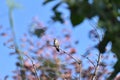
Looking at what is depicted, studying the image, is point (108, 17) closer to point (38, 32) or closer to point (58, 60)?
point (38, 32)

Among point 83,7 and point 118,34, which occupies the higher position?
point 83,7

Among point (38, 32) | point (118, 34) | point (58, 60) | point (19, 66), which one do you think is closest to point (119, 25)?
point (118, 34)

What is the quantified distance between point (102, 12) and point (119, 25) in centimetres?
9

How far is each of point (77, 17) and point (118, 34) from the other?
0.14 meters

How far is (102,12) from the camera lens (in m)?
1.14

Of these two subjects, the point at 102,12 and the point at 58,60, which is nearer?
the point at 102,12

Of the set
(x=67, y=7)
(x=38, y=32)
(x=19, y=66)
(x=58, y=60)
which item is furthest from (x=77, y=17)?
(x=58, y=60)

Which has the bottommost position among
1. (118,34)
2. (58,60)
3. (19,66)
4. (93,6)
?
(58,60)

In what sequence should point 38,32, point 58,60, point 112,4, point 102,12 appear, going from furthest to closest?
1. point 58,60
2. point 38,32
3. point 112,4
4. point 102,12

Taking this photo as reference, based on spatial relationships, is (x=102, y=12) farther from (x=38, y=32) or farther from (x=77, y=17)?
(x=38, y=32)

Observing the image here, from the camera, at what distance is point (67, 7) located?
1.22 metres

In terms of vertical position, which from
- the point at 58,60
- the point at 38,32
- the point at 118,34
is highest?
the point at 118,34

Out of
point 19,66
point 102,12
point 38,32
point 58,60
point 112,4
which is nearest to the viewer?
point 102,12

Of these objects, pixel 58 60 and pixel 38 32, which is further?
pixel 58 60
